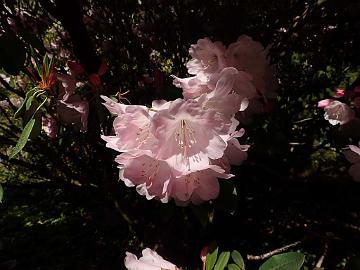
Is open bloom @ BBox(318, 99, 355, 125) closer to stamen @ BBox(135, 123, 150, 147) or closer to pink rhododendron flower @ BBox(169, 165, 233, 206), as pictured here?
pink rhododendron flower @ BBox(169, 165, 233, 206)

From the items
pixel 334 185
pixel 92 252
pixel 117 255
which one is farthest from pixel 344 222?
pixel 92 252

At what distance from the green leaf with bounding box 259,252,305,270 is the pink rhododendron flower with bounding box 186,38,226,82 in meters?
0.50

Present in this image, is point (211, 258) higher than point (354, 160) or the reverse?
the reverse

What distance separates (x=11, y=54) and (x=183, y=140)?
53 cm

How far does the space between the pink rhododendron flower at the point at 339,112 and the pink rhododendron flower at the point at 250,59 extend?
33.9 inches

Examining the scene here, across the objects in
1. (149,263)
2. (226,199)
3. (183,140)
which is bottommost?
(149,263)

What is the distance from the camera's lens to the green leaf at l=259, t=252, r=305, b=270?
919mm

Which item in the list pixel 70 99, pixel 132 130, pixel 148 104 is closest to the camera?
pixel 132 130

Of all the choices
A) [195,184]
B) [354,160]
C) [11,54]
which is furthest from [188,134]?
[354,160]

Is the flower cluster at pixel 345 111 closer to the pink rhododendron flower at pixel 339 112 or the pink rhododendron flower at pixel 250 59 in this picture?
the pink rhododendron flower at pixel 339 112

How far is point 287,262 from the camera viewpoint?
0.94m

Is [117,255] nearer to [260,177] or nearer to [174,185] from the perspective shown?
[260,177]

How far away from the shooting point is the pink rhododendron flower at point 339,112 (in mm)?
1838

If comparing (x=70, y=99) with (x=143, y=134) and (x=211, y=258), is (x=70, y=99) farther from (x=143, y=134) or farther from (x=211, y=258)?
(x=211, y=258)
